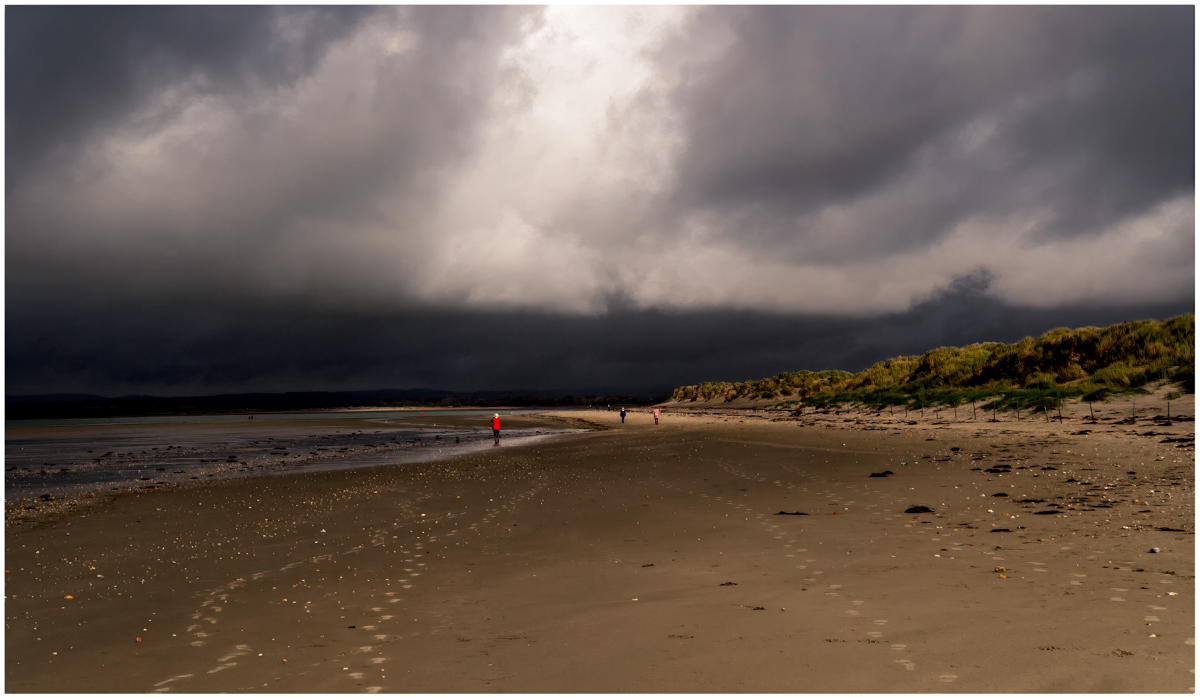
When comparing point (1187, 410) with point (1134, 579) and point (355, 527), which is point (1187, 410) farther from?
point (355, 527)

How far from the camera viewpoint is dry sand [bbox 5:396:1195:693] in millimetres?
4473

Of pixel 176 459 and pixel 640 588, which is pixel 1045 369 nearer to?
pixel 640 588

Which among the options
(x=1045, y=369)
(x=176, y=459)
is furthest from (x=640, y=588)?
(x=1045, y=369)

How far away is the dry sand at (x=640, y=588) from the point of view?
4.47 m

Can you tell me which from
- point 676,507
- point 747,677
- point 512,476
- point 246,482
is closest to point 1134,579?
point 747,677

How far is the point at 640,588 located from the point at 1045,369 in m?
39.0

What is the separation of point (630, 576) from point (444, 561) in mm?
2714

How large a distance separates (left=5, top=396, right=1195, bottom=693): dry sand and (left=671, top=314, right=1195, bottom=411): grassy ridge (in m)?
15.1

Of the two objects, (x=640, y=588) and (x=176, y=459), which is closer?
(x=640, y=588)

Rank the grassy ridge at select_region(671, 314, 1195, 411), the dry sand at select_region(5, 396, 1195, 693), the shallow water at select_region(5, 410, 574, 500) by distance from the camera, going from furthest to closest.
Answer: the grassy ridge at select_region(671, 314, 1195, 411), the shallow water at select_region(5, 410, 574, 500), the dry sand at select_region(5, 396, 1195, 693)

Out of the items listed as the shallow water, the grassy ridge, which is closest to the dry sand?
the shallow water

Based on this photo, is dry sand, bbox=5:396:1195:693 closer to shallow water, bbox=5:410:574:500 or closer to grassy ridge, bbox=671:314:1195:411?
shallow water, bbox=5:410:574:500

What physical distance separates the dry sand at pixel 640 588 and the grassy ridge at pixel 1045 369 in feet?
49.6

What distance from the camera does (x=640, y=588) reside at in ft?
21.6
